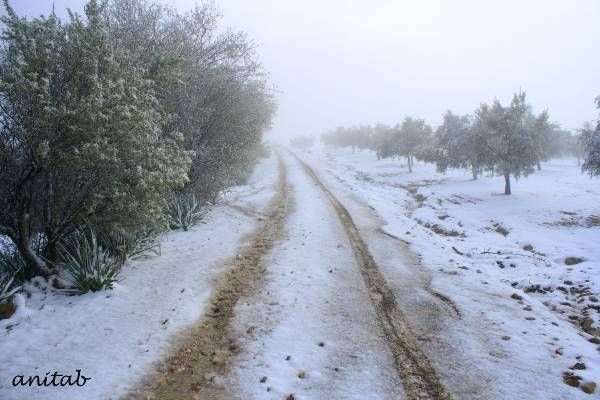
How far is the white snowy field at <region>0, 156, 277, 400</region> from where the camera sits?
219 inches

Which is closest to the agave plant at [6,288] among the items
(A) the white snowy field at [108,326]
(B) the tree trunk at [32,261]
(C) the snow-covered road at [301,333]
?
(A) the white snowy field at [108,326]

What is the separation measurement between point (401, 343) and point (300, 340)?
1793 mm

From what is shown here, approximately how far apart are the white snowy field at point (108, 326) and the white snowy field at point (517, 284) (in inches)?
194

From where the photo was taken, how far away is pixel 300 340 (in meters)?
6.72

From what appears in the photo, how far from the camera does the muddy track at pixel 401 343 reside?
213 inches

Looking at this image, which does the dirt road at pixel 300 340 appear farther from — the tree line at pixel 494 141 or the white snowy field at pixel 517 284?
the tree line at pixel 494 141

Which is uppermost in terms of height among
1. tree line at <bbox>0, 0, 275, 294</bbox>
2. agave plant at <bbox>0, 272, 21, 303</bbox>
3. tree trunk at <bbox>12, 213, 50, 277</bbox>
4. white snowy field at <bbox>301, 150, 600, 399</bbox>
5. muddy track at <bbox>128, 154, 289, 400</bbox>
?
tree line at <bbox>0, 0, 275, 294</bbox>

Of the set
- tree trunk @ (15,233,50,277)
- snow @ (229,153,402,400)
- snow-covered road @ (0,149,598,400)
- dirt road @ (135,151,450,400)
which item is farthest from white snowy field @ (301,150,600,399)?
tree trunk @ (15,233,50,277)

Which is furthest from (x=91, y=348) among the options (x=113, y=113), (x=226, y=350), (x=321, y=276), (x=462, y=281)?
(x=462, y=281)

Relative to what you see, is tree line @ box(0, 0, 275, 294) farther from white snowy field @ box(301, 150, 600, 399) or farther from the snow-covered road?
white snowy field @ box(301, 150, 600, 399)

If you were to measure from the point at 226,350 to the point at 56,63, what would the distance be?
695cm

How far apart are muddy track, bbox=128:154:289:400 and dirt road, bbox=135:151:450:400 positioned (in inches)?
0.6

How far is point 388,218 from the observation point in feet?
57.5

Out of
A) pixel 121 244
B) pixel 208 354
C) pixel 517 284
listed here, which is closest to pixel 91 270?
pixel 121 244
